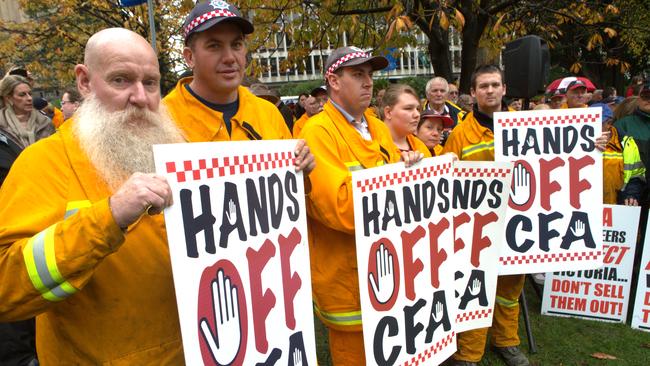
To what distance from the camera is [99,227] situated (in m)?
1.33

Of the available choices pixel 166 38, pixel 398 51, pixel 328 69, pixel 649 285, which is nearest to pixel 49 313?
pixel 328 69

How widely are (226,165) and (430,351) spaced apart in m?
1.54

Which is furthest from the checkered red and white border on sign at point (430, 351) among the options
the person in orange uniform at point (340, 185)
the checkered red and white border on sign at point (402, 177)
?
the checkered red and white border on sign at point (402, 177)

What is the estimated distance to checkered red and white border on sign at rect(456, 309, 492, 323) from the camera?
2984 millimetres

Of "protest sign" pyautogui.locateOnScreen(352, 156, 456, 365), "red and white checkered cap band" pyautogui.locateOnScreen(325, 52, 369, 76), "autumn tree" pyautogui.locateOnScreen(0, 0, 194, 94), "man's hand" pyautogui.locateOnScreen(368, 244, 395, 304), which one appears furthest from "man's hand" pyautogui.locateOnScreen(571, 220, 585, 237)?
"autumn tree" pyautogui.locateOnScreen(0, 0, 194, 94)

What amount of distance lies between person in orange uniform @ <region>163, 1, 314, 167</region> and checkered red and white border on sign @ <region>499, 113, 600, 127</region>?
183 centimetres

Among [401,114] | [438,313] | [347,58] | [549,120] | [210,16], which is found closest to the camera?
[210,16]

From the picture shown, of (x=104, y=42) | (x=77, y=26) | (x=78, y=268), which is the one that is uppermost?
(x=77, y=26)

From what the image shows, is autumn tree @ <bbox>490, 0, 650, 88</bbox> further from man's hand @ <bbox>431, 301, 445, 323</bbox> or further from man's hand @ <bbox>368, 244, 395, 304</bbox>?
man's hand @ <bbox>368, 244, 395, 304</bbox>

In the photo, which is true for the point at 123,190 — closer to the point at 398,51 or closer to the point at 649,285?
the point at 649,285

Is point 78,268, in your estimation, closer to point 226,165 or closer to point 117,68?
point 226,165

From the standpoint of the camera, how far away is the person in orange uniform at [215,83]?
2.12 metres

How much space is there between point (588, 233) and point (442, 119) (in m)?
1.45

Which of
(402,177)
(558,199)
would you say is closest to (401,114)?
(402,177)
